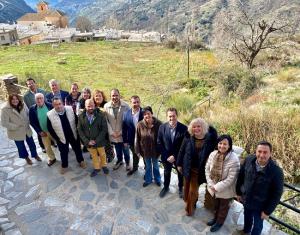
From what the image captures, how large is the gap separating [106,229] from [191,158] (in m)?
1.69

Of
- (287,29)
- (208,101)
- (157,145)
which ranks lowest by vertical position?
(208,101)

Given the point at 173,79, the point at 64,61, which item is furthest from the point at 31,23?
the point at 173,79

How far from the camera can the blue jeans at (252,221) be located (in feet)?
12.5

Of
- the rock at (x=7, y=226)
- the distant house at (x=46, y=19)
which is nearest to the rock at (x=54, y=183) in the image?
the rock at (x=7, y=226)

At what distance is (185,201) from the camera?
4590 mm

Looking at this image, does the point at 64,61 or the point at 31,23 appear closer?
the point at 64,61

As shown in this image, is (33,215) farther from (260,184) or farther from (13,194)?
(260,184)

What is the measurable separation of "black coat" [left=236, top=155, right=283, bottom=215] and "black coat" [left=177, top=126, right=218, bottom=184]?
0.53 meters

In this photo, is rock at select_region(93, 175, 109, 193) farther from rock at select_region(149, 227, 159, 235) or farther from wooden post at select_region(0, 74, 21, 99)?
wooden post at select_region(0, 74, 21, 99)

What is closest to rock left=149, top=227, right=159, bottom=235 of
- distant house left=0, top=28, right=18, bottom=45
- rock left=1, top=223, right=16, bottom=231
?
rock left=1, top=223, right=16, bottom=231

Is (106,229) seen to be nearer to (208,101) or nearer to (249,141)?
(249,141)

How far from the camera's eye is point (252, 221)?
13.2ft

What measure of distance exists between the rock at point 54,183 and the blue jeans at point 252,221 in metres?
3.32

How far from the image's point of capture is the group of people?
359 centimetres
